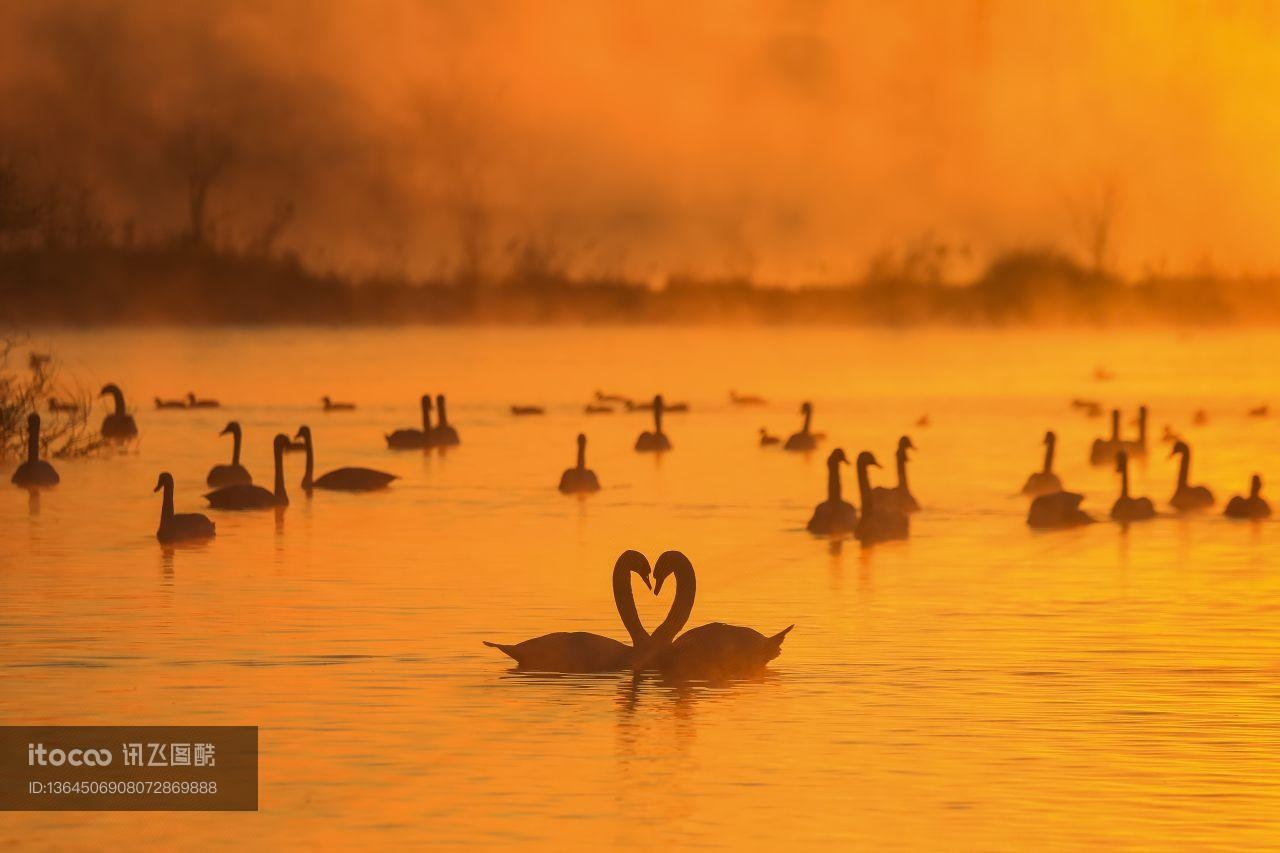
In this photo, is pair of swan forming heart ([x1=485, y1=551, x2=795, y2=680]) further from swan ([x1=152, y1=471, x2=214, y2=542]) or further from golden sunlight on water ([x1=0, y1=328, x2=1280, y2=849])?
swan ([x1=152, y1=471, x2=214, y2=542])

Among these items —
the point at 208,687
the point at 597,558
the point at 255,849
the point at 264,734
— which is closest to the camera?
the point at 255,849

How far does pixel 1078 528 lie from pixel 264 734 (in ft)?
48.6

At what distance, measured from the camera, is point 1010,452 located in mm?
41094

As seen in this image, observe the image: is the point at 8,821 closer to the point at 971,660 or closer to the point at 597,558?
the point at 971,660

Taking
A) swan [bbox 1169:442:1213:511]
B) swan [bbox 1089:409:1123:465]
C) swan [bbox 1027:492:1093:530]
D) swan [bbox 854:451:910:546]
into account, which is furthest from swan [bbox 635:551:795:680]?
swan [bbox 1089:409:1123:465]

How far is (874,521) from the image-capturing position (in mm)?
26109

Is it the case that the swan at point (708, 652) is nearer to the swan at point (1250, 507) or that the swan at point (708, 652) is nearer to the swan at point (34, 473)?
the swan at point (1250, 507)

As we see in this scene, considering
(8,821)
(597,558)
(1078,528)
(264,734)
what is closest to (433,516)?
(597,558)

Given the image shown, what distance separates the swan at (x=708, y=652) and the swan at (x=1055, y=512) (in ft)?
36.1

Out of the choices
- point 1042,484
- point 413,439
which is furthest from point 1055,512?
point 413,439

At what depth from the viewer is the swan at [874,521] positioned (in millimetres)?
26062

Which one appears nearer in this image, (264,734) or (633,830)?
(633,830)

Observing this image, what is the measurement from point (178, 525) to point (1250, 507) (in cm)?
1224

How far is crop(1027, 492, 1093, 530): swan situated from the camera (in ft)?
90.2
